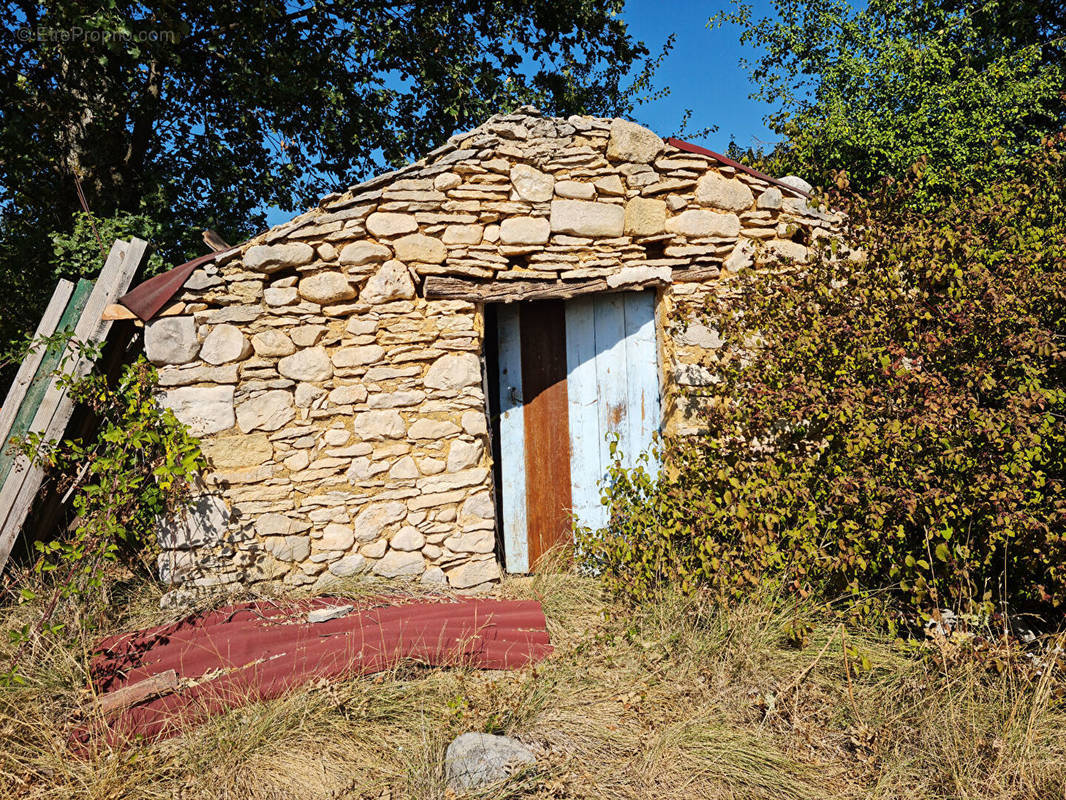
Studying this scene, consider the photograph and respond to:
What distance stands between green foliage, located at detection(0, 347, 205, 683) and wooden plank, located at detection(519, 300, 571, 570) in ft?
6.61

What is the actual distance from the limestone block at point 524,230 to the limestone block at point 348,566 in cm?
210

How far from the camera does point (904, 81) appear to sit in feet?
23.6

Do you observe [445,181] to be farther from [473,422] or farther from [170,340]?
[170,340]

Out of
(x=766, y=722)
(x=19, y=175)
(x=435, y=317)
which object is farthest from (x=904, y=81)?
(x=19, y=175)

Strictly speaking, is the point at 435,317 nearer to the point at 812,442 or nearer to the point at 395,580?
the point at 395,580

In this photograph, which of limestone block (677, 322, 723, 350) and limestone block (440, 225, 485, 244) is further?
limestone block (677, 322, 723, 350)

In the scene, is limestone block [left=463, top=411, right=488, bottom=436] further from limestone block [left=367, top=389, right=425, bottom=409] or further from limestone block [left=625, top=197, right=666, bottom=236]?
limestone block [left=625, top=197, right=666, bottom=236]

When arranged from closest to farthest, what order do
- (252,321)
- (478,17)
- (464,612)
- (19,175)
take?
(464,612), (252,321), (19,175), (478,17)

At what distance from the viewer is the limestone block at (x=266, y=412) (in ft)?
11.5

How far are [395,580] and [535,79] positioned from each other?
678 centimetres

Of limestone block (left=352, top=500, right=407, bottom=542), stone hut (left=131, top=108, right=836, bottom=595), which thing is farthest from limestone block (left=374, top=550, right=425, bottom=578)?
limestone block (left=352, top=500, right=407, bottom=542)

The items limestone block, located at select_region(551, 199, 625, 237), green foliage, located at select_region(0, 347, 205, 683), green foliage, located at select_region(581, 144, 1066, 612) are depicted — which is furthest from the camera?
limestone block, located at select_region(551, 199, 625, 237)

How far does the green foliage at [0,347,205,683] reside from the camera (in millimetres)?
3058

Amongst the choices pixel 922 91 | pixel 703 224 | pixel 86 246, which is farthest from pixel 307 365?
pixel 922 91
